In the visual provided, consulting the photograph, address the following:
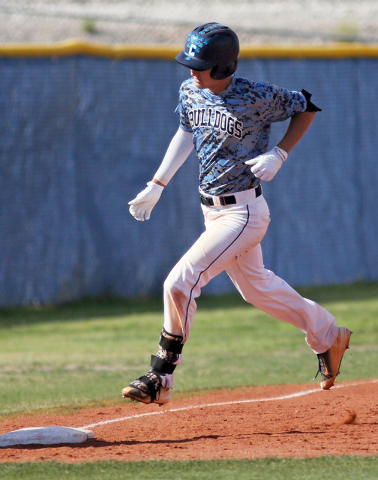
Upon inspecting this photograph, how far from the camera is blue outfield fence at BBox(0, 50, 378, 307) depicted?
12.3 meters

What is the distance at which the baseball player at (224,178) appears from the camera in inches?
187

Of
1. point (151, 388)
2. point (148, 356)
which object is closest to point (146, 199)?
point (151, 388)

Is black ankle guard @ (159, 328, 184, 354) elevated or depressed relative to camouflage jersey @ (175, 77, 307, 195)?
depressed

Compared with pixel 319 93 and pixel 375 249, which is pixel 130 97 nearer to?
pixel 319 93

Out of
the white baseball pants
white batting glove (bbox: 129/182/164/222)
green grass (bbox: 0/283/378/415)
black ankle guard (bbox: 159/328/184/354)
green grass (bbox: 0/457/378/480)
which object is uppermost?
white batting glove (bbox: 129/182/164/222)

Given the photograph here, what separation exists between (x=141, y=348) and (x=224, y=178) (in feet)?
15.0

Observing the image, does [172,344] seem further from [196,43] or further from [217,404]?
[196,43]

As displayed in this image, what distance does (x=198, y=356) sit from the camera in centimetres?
869

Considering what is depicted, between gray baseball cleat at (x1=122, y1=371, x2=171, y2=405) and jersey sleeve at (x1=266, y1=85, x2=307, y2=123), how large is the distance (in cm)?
175

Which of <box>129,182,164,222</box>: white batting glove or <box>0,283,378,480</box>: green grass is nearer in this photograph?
<box>0,283,378,480</box>: green grass

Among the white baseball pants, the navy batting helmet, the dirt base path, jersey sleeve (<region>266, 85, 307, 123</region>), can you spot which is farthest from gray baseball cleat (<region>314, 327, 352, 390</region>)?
the navy batting helmet

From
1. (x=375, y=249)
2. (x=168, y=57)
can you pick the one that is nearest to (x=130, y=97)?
(x=168, y=57)

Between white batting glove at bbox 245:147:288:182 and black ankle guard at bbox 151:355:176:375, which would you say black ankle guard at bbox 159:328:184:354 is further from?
white batting glove at bbox 245:147:288:182

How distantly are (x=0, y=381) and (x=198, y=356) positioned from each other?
227 centimetres
